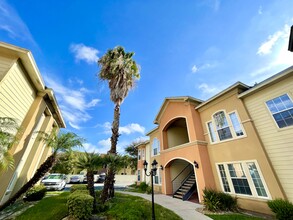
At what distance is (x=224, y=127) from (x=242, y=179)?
3.53 m

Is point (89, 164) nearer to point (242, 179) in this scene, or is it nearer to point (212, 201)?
point (212, 201)

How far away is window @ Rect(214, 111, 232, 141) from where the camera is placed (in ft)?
32.5

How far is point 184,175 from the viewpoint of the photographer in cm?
1449

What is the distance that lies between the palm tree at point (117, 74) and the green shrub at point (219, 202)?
7.48 meters

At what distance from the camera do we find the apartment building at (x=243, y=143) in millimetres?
7207

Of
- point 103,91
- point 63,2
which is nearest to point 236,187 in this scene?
point 103,91

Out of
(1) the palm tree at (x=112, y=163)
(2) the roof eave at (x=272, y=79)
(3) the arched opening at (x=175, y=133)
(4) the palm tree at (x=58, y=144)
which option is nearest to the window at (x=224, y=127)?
(2) the roof eave at (x=272, y=79)

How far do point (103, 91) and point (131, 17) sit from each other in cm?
680

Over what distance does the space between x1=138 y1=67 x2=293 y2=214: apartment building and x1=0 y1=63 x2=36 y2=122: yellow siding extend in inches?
474

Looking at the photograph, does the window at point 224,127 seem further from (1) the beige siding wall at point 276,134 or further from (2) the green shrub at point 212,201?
(2) the green shrub at point 212,201

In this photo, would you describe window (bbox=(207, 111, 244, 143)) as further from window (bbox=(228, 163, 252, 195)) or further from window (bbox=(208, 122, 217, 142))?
window (bbox=(228, 163, 252, 195))

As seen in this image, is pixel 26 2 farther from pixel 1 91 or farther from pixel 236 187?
pixel 236 187

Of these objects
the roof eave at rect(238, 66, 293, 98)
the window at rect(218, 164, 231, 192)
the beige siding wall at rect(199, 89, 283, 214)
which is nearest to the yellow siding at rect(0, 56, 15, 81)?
the beige siding wall at rect(199, 89, 283, 214)

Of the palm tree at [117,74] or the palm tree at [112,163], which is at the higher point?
the palm tree at [117,74]
